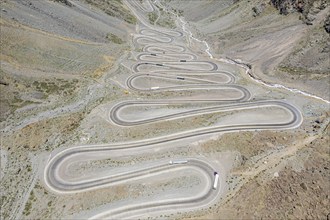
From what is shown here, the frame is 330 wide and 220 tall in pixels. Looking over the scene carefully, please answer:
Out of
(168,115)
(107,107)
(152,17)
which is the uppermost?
(152,17)

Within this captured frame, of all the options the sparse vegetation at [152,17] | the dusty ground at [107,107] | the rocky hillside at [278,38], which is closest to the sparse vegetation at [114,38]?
the dusty ground at [107,107]

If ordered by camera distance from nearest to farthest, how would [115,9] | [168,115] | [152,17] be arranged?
[168,115]
[115,9]
[152,17]

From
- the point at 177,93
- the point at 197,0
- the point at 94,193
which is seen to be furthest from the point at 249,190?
the point at 197,0

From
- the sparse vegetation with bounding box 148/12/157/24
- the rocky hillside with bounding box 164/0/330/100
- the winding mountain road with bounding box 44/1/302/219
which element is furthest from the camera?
the sparse vegetation with bounding box 148/12/157/24

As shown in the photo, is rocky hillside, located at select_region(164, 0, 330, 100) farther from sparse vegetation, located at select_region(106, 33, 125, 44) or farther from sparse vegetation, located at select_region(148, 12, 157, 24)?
sparse vegetation, located at select_region(106, 33, 125, 44)

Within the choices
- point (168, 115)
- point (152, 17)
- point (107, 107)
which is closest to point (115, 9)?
point (152, 17)

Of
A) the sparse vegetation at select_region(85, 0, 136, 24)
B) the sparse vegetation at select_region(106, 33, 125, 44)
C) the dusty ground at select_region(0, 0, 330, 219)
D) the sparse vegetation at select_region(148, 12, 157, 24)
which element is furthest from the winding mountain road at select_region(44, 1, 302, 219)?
the sparse vegetation at select_region(148, 12, 157, 24)

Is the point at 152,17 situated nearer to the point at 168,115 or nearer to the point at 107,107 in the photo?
the point at 107,107

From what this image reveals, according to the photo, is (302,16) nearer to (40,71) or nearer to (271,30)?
(271,30)
